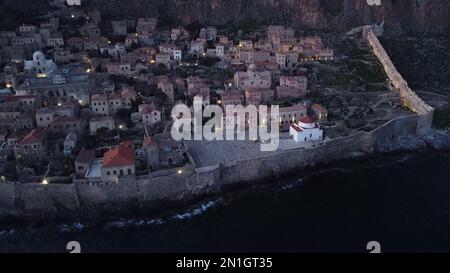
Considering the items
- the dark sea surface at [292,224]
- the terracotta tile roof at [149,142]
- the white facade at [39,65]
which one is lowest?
the dark sea surface at [292,224]

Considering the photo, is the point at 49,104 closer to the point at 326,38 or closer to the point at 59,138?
the point at 59,138

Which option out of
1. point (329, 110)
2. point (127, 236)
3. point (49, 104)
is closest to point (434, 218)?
point (329, 110)

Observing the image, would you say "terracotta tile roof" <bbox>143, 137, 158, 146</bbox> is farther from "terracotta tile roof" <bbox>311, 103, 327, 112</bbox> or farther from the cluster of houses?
"terracotta tile roof" <bbox>311, 103, 327, 112</bbox>

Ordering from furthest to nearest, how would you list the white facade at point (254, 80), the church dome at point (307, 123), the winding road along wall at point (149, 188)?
the white facade at point (254, 80) → the church dome at point (307, 123) → the winding road along wall at point (149, 188)

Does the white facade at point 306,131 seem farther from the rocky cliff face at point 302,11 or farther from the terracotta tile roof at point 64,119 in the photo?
the rocky cliff face at point 302,11

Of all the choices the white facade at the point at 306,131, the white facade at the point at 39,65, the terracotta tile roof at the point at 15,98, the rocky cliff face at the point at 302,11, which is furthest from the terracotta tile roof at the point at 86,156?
the rocky cliff face at the point at 302,11

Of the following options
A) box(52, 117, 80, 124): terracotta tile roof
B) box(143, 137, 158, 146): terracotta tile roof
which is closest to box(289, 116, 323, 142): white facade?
box(143, 137, 158, 146): terracotta tile roof
